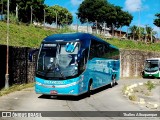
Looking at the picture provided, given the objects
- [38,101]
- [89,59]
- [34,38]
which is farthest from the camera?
[34,38]

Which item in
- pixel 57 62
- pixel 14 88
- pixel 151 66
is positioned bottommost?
pixel 14 88

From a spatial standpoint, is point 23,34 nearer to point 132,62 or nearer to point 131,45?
point 132,62

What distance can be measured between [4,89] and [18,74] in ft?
8.89

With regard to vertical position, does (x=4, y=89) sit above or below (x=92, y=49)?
below

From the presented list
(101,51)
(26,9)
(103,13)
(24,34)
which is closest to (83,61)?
(101,51)

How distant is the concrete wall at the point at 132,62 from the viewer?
42.7 m

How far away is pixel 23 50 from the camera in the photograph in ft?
80.0

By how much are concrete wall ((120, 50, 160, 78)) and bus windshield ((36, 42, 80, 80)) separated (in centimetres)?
2477

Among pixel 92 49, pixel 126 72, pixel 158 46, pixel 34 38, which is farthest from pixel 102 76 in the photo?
pixel 158 46

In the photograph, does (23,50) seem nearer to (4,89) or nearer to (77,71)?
(4,89)

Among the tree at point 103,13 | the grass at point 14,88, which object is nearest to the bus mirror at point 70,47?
the grass at point 14,88

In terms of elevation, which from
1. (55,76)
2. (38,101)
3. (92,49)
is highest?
(92,49)

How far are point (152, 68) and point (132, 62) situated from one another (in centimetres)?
270

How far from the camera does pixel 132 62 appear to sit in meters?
44.7
